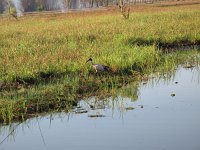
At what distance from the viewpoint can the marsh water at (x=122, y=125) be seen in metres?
6.68

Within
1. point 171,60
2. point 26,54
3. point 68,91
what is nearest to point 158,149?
point 68,91

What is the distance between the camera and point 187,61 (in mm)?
14070

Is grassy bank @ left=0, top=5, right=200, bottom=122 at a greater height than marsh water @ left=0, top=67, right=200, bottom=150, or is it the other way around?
grassy bank @ left=0, top=5, right=200, bottom=122

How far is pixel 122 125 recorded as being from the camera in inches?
299

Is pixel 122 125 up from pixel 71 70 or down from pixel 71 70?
down

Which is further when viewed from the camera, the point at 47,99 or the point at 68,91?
the point at 68,91

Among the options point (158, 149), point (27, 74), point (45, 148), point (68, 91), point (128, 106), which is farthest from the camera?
point (27, 74)

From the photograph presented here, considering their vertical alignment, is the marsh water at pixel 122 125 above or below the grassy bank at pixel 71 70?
below

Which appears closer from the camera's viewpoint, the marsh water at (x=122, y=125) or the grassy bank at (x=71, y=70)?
the marsh water at (x=122, y=125)

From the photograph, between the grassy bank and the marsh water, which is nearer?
the marsh water

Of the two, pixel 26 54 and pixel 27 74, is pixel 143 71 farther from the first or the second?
pixel 26 54

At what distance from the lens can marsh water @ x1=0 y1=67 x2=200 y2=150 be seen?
6680 millimetres

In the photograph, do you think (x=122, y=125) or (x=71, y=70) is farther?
(x=71, y=70)

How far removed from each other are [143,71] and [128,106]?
3.40 meters
